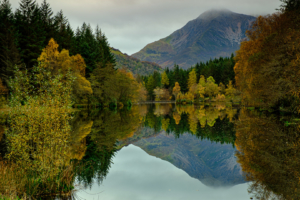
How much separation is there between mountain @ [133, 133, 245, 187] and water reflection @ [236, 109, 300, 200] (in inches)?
28.7

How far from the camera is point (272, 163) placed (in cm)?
1023

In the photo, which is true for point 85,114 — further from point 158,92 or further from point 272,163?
point 158,92

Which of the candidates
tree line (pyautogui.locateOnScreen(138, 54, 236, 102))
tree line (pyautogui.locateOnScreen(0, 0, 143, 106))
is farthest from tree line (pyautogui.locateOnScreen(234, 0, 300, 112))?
tree line (pyautogui.locateOnScreen(138, 54, 236, 102))

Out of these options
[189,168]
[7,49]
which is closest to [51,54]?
[7,49]

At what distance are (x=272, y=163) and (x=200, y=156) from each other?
17.3ft

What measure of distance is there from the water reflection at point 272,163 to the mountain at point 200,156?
730 millimetres

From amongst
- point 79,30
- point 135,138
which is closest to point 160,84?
point 79,30

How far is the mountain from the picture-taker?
1052 cm

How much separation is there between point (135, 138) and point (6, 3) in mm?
51547

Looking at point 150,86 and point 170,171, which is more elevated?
point 150,86

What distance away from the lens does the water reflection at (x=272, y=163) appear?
299 inches

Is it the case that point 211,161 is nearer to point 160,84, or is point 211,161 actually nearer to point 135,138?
point 135,138

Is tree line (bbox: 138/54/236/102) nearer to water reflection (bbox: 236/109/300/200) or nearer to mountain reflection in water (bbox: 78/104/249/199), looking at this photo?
mountain reflection in water (bbox: 78/104/249/199)

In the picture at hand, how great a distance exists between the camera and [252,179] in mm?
8867
